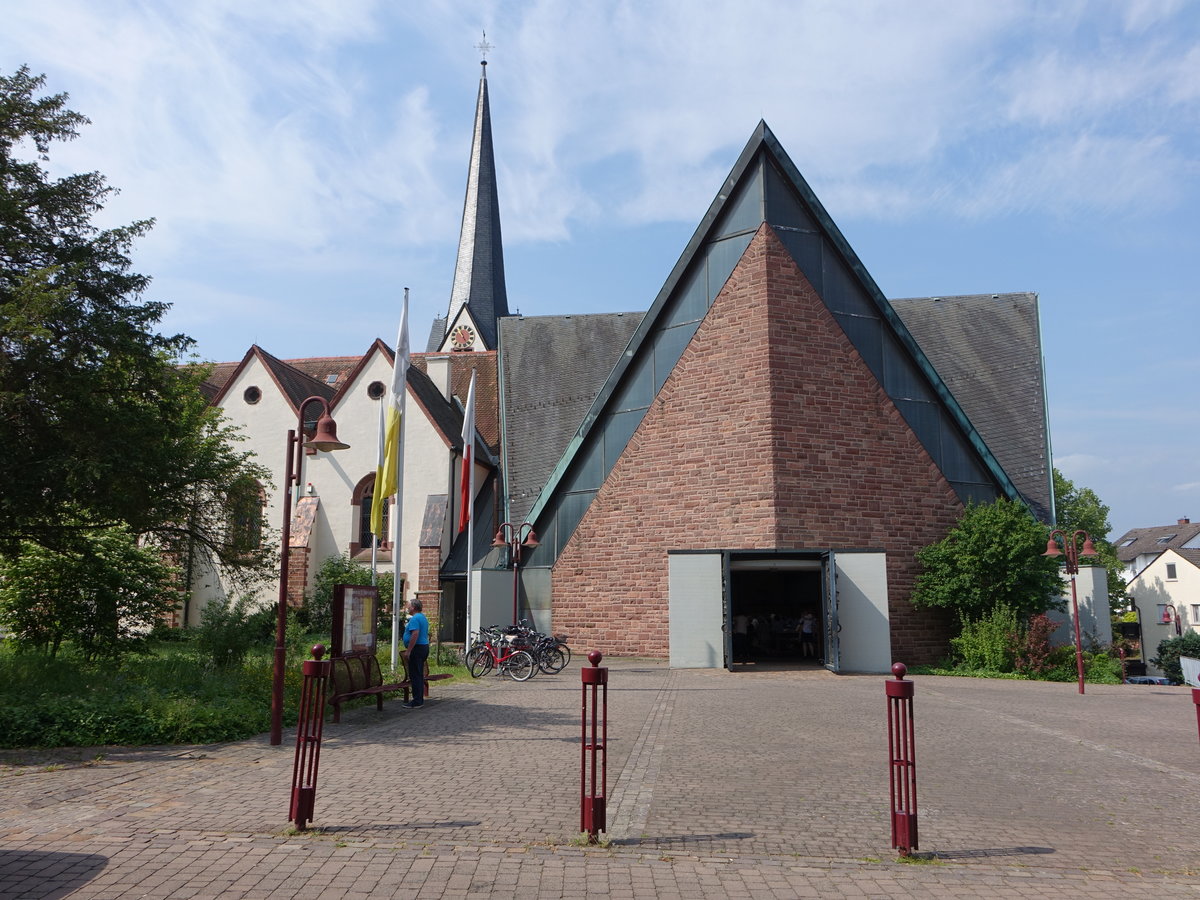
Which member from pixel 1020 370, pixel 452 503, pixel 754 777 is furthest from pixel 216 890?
pixel 1020 370

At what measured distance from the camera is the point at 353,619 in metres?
12.4

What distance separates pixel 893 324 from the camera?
22562 millimetres

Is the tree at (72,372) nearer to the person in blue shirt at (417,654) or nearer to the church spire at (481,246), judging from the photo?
the person in blue shirt at (417,654)

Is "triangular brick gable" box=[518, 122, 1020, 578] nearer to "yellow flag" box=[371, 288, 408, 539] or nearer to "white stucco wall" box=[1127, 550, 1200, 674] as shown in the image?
"yellow flag" box=[371, 288, 408, 539]

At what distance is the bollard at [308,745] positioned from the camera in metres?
5.79

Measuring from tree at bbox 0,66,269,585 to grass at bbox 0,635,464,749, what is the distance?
1.85 metres

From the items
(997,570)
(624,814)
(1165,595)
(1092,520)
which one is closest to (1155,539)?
(1165,595)

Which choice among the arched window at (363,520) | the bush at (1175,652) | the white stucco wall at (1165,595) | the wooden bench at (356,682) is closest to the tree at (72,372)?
the wooden bench at (356,682)

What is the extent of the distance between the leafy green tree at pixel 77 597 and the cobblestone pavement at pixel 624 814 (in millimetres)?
6642

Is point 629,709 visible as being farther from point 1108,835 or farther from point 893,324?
point 893,324

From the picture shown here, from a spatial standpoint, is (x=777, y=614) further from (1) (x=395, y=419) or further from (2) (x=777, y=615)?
(1) (x=395, y=419)

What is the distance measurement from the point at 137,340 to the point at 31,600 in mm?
5738

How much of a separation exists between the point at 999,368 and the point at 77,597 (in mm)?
25028

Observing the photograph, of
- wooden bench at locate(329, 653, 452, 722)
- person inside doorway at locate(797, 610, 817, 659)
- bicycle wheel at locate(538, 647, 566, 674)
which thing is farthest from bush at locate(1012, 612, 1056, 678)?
wooden bench at locate(329, 653, 452, 722)
